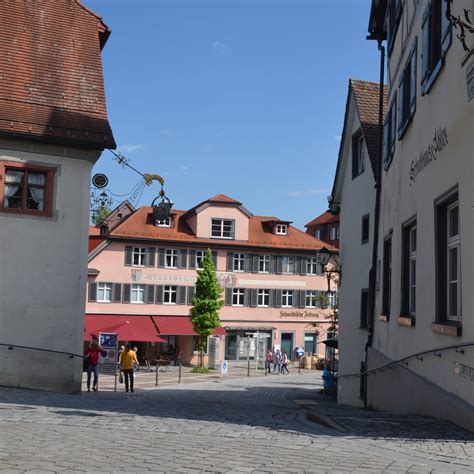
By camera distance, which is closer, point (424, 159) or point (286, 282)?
point (424, 159)

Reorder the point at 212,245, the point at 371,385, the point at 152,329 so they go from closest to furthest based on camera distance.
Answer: the point at 371,385 → the point at 152,329 → the point at 212,245

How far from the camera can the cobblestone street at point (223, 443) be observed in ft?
21.3

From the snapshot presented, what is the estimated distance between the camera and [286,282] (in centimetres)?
5466

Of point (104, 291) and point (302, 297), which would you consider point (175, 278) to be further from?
point (302, 297)

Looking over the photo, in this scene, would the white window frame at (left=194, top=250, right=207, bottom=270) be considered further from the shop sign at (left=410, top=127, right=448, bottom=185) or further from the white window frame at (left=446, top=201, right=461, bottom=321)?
the white window frame at (left=446, top=201, right=461, bottom=321)

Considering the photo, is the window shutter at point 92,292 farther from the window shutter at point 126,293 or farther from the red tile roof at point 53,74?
the red tile roof at point 53,74

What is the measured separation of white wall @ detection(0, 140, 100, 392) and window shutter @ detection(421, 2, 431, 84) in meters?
9.12

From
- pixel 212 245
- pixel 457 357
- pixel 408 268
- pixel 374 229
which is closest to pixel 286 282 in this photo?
pixel 212 245

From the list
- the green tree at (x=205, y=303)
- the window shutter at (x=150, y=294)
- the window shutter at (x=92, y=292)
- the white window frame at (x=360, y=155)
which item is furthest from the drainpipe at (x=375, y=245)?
the window shutter at (x=150, y=294)

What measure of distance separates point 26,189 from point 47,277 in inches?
84.2

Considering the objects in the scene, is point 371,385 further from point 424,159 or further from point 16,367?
point 16,367

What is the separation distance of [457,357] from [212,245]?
43.6m

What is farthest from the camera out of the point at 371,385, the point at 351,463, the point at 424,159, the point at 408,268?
the point at 371,385

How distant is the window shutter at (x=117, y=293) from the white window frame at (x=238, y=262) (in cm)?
829
